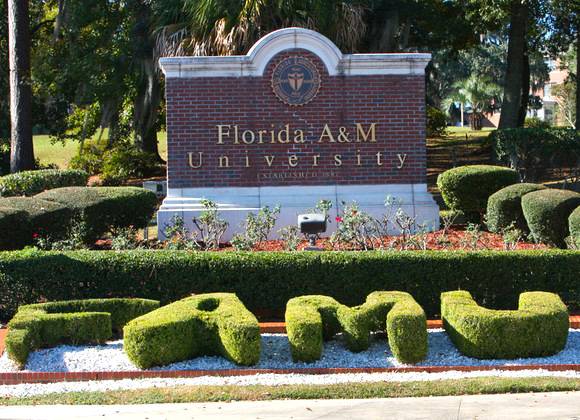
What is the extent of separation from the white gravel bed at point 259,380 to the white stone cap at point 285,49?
25.5 feet

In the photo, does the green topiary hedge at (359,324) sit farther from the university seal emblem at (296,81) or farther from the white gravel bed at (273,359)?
the university seal emblem at (296,81)

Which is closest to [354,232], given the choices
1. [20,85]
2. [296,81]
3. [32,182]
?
[296,81]

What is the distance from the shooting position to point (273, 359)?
962 cm

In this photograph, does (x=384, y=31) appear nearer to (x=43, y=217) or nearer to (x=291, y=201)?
(x=291, y=201)

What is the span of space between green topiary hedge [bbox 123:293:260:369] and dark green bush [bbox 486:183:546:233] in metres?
6.34

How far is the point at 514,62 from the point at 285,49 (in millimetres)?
11660

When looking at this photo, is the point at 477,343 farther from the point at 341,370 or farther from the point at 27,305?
the point at 27,305

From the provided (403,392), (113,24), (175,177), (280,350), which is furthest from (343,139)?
(113,24)

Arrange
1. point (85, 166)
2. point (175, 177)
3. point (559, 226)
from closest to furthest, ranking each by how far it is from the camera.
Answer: point (559, 226)
point (175, 177)
point (85, 166)

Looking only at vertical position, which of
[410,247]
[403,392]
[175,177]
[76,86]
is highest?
[76,86]

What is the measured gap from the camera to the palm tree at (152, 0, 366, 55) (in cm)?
1750

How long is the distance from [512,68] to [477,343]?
17.4m

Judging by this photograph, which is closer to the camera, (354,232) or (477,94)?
(354,232)

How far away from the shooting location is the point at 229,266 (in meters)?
11.2
